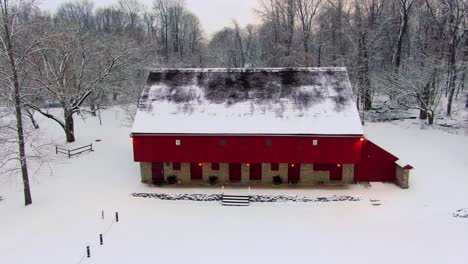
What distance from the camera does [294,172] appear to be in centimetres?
2394

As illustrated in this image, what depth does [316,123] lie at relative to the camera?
2317 cm

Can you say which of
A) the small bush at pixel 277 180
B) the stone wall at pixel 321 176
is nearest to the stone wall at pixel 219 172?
the small bush at pixel 277 180

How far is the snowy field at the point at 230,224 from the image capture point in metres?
16.7

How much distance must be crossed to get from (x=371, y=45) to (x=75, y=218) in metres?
35.3

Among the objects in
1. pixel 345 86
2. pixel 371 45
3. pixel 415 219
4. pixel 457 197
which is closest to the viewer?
pixel 415 219

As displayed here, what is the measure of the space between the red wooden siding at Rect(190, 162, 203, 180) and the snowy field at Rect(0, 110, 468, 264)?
→ 1.13m

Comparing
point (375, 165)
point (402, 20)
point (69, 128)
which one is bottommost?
point (375, 165)

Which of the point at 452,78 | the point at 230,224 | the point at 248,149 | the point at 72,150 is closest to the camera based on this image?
the point at 230,224

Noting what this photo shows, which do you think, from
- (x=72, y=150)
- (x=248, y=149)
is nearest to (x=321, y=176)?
(x=248, y=149)

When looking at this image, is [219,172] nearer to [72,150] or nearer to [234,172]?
[234,172]

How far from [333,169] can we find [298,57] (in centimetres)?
2540

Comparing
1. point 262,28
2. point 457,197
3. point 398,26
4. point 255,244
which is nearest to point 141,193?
point 255,244

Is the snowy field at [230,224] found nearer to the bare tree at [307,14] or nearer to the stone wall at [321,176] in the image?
the stone wall at [321,176]

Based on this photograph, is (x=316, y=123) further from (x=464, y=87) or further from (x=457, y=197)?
(x=464, y=87)
